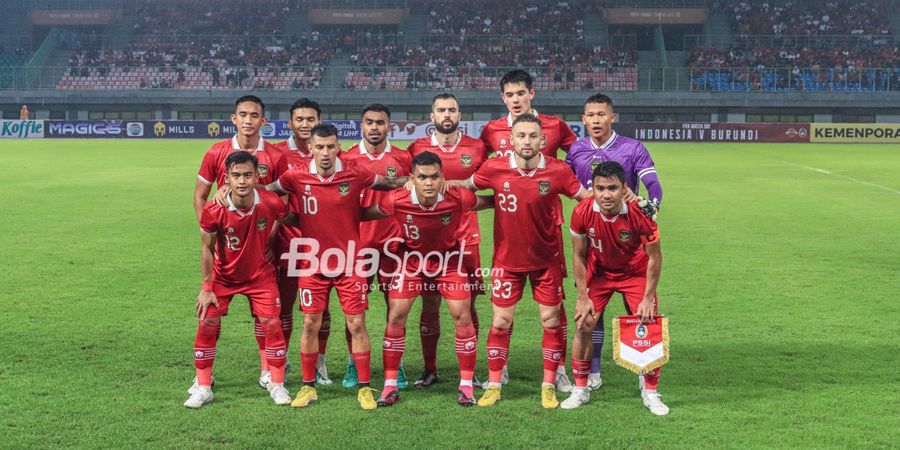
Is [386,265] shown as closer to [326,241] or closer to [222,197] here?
[326,241]

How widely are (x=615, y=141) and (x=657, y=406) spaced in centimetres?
215

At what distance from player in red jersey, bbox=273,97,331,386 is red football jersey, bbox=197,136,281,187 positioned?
0.22 feet

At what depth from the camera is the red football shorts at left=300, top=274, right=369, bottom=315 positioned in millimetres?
6863

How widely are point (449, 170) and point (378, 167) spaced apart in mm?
567

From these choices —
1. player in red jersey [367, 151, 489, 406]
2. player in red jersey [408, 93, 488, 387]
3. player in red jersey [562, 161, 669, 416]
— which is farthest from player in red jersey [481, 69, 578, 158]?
player in red jersey [562, 161, 669, 416]

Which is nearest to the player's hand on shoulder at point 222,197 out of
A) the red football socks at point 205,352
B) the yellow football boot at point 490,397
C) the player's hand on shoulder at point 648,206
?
the red football socks at point 205,352

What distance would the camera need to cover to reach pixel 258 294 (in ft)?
22.6

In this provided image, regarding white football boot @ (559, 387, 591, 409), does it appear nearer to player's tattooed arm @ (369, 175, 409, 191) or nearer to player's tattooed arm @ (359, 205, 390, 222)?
player's tattooed arm @ (359, 205, 390, 222)

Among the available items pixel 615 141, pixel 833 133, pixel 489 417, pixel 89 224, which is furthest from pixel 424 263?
pixel 833 133

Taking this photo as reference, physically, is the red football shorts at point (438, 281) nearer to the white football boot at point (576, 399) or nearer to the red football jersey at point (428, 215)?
the red football jersey at point (428, 215)

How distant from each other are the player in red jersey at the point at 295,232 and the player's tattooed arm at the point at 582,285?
198cm

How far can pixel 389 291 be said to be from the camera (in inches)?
277

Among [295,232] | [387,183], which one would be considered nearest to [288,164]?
[295,232]

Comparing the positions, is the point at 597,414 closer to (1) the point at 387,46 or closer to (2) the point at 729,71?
(2) the point at 729,71
